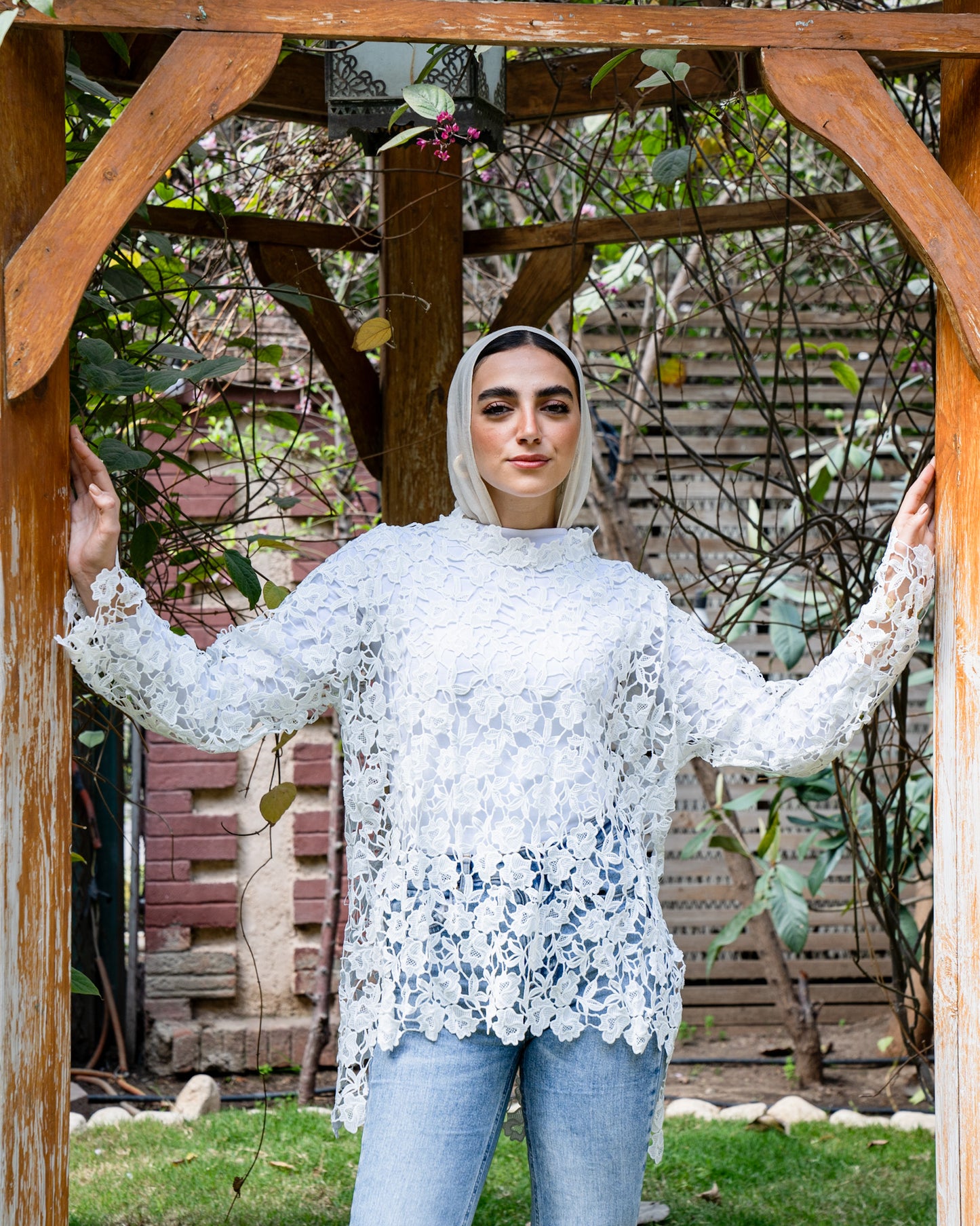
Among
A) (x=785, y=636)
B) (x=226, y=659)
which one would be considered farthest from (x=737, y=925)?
(x=226, y=659)

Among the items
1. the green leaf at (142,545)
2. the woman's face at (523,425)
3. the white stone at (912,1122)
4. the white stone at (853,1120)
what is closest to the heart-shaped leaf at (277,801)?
the green leaf at (142,545)

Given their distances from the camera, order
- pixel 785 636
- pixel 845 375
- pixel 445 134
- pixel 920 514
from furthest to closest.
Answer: pixel 785 636 < pixel 845 375 < pixel 445 134 < pixel 920 514

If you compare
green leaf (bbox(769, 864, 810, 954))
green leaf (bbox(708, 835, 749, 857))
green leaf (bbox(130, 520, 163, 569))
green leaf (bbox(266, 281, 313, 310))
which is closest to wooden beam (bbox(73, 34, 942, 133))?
green leaf (bbox(266, 281, 313, 310))

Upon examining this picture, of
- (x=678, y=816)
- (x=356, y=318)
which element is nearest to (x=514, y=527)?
(x=356, y=318)

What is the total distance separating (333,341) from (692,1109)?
2.44 m

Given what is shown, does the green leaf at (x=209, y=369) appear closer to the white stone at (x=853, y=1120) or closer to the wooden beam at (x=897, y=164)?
the wooden beam at (x=897, y=164)

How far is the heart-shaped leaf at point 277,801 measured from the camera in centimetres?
227

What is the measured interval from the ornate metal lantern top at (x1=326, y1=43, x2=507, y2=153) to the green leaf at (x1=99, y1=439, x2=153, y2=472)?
0.78 metres

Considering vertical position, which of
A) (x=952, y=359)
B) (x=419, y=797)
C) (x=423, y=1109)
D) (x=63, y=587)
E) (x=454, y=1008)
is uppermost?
(x=952, y=359)

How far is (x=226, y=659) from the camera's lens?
1712 mm

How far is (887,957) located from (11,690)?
3.82 m

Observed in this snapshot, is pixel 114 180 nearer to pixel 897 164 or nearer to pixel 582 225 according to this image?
pixel 897 164

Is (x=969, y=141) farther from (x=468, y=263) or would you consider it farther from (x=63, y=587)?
(x=468, y=263)

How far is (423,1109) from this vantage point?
1597mm
